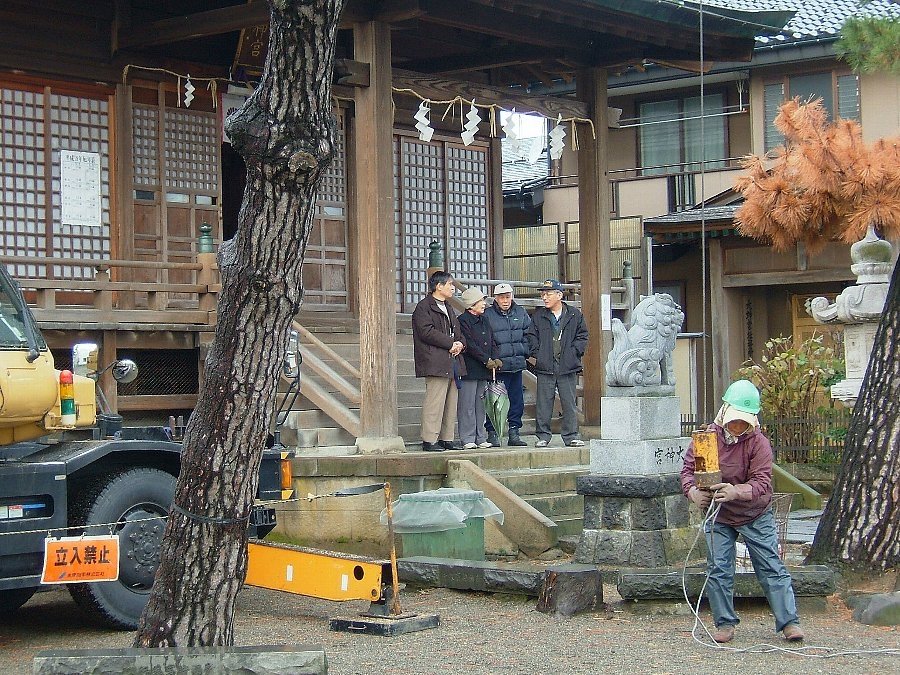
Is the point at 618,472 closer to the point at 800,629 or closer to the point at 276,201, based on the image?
the point at 800,629

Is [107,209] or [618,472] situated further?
[107,209]

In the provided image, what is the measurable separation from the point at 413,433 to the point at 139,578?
6.13 metres

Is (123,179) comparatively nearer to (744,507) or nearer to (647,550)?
(647,550)

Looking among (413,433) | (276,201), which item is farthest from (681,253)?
(276,201)

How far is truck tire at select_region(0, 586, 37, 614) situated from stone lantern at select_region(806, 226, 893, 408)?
399 inches

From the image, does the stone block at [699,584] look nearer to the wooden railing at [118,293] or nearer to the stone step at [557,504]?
the stone step at [557,504]

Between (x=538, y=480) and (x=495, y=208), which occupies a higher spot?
(x=495, y=208)

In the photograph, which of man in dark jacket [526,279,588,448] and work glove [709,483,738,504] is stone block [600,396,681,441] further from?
man in dark jacket [526,279,588,448]

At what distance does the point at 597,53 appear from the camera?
1691 cm

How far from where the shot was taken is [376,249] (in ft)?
44.7

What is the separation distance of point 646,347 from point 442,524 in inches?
92.3

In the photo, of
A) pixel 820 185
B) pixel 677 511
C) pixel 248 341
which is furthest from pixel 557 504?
pixel 820 185

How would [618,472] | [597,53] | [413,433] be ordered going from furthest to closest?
[597,53] → [413,433] → [618,472]

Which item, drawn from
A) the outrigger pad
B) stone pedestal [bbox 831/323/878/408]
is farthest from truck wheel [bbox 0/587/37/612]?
stone pedestal [bbox 831/323/878/408]
